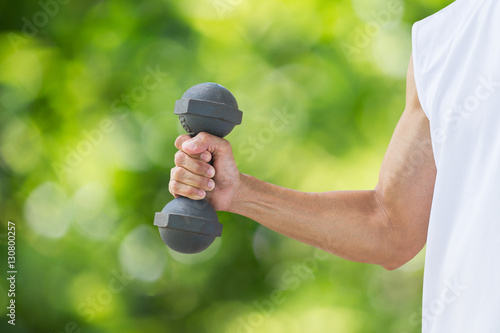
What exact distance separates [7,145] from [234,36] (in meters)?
1.51

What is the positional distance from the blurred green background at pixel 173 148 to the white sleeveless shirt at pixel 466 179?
228cm

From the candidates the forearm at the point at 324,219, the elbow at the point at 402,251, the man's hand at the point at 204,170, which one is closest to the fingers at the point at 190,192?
the man's hand at the point at 204,170

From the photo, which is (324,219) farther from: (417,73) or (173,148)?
(173,148)

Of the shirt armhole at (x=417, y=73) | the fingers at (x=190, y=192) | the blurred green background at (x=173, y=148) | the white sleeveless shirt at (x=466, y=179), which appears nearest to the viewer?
the white sleeveless shirt at (x=466, y=179)

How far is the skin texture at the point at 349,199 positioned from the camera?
1039 millimetres

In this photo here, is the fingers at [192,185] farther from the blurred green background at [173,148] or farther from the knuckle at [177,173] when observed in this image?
the blurred green background at [173,148]

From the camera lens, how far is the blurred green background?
3.14 metres

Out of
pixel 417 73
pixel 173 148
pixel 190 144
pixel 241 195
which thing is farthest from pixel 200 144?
pixel 173 148

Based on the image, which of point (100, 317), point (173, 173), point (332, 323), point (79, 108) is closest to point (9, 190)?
point (79, 108)

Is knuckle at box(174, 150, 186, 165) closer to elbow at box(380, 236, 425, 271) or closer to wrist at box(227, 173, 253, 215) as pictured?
wrist at box(227, 173, 253, 215)

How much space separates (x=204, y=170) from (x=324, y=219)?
0.88ft

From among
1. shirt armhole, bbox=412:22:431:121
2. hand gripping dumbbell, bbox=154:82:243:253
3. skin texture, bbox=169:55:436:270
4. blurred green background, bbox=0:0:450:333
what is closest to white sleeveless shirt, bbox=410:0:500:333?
shirt armhole, bbox=412:22:431:121

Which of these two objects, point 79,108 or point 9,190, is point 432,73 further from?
point 9,190

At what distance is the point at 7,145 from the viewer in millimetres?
3252
